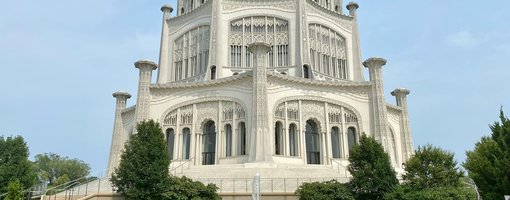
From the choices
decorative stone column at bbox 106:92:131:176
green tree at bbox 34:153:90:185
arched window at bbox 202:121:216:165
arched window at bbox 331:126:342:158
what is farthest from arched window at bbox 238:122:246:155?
green tree at bbox 34:153:90:185

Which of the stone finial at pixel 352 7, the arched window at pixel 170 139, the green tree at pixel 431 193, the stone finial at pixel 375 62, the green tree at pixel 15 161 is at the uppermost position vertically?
the stone finial at pixel 352 7

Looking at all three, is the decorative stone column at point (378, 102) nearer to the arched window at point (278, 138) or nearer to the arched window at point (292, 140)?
the arched window at point (292, 140)

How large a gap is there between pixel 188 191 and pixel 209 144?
40.8 ft

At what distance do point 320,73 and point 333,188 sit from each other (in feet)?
66.2

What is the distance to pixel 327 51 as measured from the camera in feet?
142

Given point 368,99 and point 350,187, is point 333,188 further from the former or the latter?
point 368,99

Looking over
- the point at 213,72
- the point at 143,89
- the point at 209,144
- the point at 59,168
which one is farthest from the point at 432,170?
the point at 59,168

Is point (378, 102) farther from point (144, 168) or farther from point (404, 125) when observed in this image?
point (144, 168)

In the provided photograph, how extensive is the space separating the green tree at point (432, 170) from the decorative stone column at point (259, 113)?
1065 centimetres

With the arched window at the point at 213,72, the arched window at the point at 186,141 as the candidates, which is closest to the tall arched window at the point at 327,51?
the arched window at the point at 213,72

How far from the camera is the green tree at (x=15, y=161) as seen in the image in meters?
30.8

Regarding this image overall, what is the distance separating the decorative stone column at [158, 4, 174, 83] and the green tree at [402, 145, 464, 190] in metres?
27.4

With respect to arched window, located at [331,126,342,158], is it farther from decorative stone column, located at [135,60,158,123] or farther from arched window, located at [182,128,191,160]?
decorative stone column, located at [135,60,158,123]

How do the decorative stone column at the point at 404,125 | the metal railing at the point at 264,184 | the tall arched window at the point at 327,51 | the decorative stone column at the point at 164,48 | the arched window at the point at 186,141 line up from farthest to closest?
the decorative stone column at the point at 164,48, the tall arched window at the point at 327,51, the decorative stone column at the point at 404,125, the arched window at the point at 186,141, the metal railing at the point at 264,184
